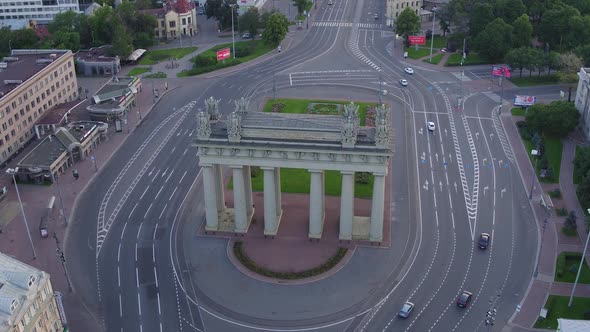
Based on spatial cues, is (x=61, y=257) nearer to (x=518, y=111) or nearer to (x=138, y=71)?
(x=138, y=71)

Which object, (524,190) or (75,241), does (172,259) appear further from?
(524,190)

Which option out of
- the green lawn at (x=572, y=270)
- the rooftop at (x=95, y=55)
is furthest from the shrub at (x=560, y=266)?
the rooftop at (x=95, y=55)

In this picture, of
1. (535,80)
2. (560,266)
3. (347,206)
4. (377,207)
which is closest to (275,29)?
(535,80)

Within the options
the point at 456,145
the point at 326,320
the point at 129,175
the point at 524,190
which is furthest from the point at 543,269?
the point at 129,175

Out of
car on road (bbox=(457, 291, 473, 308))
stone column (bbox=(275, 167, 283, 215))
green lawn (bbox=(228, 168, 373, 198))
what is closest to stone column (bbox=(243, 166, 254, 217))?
Answer: stone column (bbox=(275, 167, 283, 215))

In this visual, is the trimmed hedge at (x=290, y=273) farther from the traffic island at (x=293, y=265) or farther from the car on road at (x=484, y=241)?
the car on road at (x=484, y=241)

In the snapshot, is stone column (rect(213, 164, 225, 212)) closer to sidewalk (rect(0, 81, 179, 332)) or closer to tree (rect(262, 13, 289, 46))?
sidewalk (rect(0, 81, 179, 332))
